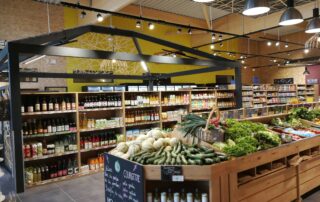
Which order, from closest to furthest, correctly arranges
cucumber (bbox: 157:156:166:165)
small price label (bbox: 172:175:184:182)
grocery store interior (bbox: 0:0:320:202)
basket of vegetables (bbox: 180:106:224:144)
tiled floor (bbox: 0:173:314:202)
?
small price label (bbox: 172:175:184:182)
cucumber (bbox: 157:156:166:165)
grocery store interior (bbox: 0:0:320:202)
basket of vegetables (bbox: 180:106:224:144)
tiled floor (bbox: 0:173:314:202)

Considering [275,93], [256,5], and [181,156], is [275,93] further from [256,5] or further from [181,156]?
[181,156]

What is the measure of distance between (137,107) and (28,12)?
5.79m

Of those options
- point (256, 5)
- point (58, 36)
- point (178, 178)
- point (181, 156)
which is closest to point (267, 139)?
point (181, 156)

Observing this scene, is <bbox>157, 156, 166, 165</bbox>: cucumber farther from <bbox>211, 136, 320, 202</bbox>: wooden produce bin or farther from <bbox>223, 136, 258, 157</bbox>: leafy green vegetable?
<bbox>223, 136, 258, 157</bbox>: leafy green vegetable

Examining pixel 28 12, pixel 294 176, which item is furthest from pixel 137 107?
pixel 28 12

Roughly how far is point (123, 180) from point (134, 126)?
421 cm

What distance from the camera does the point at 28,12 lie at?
9.15m

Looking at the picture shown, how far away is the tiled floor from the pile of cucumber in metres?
1.81

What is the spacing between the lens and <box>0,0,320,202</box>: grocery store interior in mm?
2799

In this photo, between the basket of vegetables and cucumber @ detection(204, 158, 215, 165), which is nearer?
cucumber @ detection(204, 158, 215, 165)

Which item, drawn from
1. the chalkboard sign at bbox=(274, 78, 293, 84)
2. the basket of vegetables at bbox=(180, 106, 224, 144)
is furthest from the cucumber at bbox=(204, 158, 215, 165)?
the chalkboard sign at bbox=(274, 78, 293, 84)

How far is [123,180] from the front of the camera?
9.35 ft

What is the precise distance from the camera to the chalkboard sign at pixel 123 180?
2625mm

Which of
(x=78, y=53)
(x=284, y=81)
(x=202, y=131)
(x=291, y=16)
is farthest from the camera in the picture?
(x=284, y=81)
